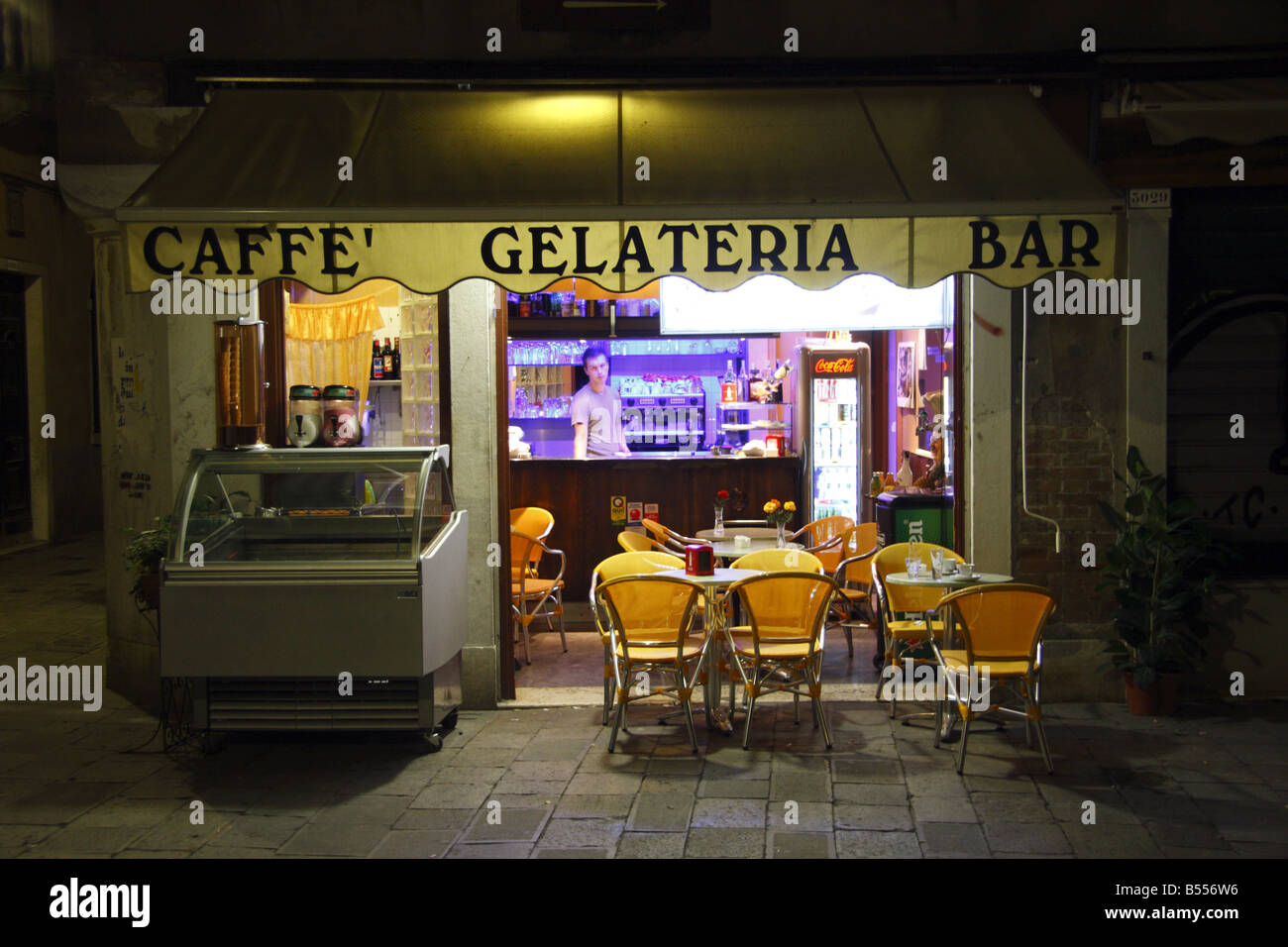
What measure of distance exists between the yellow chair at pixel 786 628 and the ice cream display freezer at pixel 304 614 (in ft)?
5.78

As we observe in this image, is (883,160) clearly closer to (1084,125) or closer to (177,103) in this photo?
(1084,125)

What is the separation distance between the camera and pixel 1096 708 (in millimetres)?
7137

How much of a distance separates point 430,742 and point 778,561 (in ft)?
8.30

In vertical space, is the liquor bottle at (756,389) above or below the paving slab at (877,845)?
above

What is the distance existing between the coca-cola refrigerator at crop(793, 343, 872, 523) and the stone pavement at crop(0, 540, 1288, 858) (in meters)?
3.28

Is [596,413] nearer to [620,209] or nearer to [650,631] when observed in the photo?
[650,631]

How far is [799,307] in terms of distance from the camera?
8.41 meters

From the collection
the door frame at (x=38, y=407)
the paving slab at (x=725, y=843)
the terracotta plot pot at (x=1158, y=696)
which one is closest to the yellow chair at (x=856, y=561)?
the terracotta plot pot at (x=1158, y=696)

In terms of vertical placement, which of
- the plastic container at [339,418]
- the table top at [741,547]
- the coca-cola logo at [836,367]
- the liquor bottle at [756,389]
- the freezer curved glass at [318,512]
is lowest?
the table top at [741,547]

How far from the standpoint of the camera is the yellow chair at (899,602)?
7.14 meters

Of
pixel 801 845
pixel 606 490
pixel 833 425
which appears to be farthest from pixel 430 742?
pixel 833 425

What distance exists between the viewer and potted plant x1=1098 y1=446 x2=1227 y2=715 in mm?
6836

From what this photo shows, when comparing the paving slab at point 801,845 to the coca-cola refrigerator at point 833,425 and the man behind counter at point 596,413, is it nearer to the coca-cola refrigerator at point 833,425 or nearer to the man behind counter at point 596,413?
the coca-cola refrigerator at point 833,425

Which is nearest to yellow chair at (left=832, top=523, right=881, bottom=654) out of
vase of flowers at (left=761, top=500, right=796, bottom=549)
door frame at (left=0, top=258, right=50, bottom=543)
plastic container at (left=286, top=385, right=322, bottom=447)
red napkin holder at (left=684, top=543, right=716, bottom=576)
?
vase of flowers at (left=761, top=500, right=796, bottom=549)
